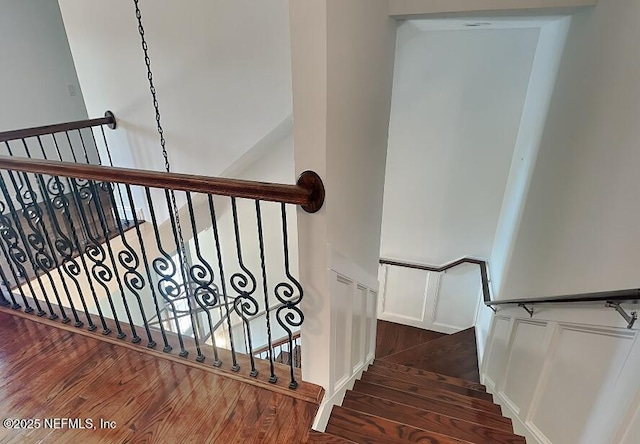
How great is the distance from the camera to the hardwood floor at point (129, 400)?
144 cm

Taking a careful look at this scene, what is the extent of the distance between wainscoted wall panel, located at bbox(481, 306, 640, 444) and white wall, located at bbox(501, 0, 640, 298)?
6.8 inches

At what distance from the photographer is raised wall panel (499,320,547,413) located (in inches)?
75.7

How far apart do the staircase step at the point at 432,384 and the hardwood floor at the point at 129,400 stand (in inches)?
50.6

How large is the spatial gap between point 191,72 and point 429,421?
2.86 meters

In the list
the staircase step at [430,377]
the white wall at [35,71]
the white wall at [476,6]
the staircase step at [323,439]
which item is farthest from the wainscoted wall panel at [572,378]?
the white wall at [35,71]

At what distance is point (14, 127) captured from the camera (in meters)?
3.52

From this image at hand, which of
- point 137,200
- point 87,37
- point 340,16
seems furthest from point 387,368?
point 87,37

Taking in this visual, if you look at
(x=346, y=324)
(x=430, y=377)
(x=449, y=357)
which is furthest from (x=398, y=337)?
(x=346, y=324)

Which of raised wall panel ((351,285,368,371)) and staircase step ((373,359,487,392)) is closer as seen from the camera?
raised wall panel ((351,285,368,371))

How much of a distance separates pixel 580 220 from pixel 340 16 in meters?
1.42

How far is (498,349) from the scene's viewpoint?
8.97ft

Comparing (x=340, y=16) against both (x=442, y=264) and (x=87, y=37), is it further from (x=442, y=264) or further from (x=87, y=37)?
(x=442, y=264)

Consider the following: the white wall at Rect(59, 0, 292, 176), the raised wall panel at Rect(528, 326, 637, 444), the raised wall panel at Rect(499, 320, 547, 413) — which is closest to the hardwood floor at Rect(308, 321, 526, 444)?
the raised wall panel at Rect(499, 320, 547, 413)

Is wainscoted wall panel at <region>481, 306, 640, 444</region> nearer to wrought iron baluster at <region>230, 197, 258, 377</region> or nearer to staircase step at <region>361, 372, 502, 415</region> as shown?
staircase step at <region>361, 372, 502, 415</region>
